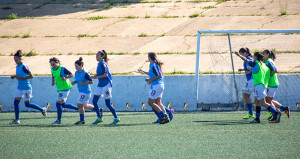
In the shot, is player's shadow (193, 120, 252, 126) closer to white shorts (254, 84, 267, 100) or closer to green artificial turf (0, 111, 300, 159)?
green artificial turf (0, 111, 300, 159)

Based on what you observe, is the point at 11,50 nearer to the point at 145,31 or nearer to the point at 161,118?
the point at 145,31

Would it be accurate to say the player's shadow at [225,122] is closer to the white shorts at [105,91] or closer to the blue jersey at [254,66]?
the blue jersey at [254,66]

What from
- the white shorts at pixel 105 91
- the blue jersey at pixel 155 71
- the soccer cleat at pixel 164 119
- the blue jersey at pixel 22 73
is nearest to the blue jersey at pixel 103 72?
the white shorts at pixel 105 91

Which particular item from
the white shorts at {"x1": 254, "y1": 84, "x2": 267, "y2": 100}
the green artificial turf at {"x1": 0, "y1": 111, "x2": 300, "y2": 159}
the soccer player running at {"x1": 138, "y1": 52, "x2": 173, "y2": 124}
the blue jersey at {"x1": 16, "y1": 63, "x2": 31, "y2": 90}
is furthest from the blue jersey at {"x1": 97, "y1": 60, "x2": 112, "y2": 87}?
the white shorts at {"x1": 254, "y1": 84, "x2": 267, "y2": 100}

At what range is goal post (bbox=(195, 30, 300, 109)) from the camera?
45.8 feet

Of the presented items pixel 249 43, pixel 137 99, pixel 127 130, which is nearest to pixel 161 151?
pixel 127 130

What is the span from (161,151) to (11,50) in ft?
49.7

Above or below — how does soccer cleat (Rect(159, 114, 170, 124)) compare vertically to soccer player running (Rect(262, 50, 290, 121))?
below

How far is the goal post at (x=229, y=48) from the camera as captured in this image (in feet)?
45.8

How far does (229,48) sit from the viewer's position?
1455 cm

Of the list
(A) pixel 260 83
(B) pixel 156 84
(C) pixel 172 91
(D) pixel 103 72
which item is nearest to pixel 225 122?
(A) pixel 260 83

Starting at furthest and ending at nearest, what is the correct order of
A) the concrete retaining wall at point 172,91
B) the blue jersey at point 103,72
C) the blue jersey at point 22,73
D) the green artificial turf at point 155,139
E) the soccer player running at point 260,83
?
1. the concrete retaining wall at point 172,91
2. the blue jersey at point 22,73
3. the blue jersey at point 103,72
4. the soccer player running at point 260,83
5. the green artificial turf at point 155,139

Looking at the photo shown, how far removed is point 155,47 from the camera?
19.6 m

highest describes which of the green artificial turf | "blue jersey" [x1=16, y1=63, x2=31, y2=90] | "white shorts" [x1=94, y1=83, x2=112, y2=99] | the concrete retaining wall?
"blue jersey" [x1=16, y1=63, x2=31, y2=90]
